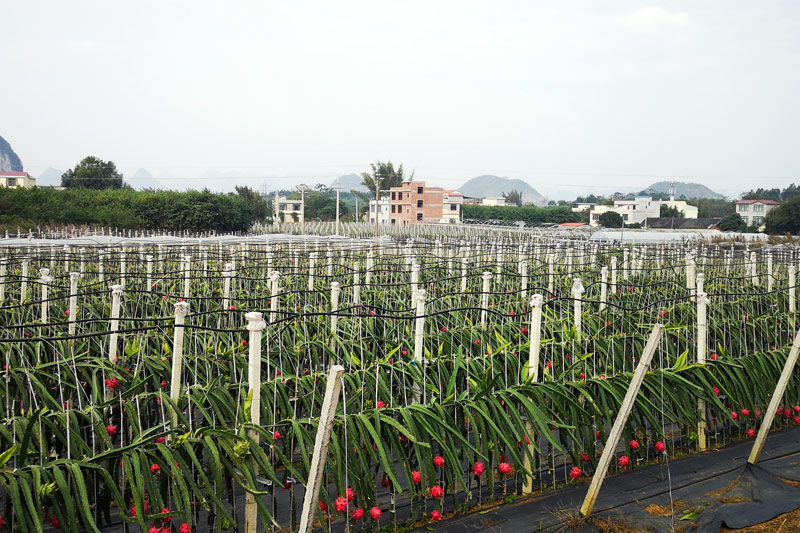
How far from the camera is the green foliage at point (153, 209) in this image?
116 ft

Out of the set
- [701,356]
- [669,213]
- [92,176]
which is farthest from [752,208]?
[701,356]

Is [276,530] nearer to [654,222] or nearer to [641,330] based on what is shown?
[641,330]

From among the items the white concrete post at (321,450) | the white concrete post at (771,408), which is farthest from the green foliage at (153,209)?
the white concrete post at (771,408)

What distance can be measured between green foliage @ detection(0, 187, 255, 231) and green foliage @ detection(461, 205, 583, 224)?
134ft

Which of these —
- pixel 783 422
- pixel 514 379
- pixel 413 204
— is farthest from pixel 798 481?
pixel 413 204

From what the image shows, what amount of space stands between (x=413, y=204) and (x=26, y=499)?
63.8 metres

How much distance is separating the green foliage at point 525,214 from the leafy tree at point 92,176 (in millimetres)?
42825

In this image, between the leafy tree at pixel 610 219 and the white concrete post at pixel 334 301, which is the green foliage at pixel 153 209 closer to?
the white concrete post at pixel 334 301

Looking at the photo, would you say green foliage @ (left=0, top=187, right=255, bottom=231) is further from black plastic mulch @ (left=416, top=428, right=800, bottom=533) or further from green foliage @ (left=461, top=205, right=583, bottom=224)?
green foliage @ (left=461, top=205, right=583, bottom=224)

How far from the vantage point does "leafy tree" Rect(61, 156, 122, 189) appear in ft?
236

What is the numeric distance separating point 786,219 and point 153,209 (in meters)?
41.1

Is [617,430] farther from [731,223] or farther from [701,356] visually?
[731,223]

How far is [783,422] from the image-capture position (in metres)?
5.36

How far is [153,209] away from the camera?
40969 mm
